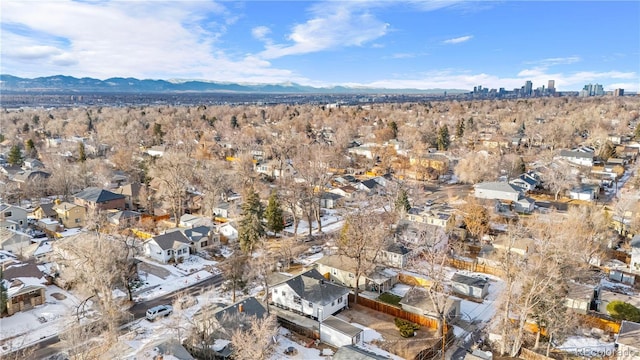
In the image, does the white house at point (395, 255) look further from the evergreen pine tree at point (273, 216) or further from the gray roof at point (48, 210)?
the gray roof at point (48, 210)

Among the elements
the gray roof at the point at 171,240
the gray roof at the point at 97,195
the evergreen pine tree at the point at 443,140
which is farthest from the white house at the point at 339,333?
the evergreen pine tree at the point at 443,140

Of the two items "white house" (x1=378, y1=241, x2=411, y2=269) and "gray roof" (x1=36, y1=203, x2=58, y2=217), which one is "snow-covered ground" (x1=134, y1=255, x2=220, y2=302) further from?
"gray roof" (x1=36, y1=203, x2=58, y2=217)

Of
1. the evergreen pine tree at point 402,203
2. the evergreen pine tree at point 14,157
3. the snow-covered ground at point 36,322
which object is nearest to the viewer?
the snow-covered ground at point 36,322

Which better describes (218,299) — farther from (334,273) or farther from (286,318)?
(334,273)

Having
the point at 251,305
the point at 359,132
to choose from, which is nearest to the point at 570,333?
the point at 251,305

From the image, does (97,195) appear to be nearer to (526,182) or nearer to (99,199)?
(99,199)

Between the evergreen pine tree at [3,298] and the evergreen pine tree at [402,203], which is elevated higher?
the evergreen pine tree at [402,203]

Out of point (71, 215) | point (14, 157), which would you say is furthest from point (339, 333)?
point (14, 157)
